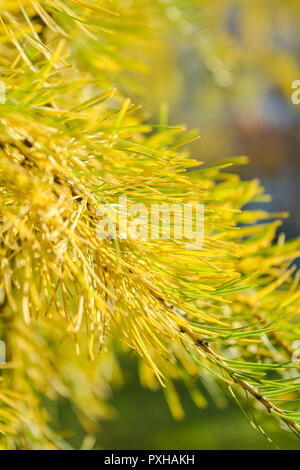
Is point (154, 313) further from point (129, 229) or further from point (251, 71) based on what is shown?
point (251, 71)

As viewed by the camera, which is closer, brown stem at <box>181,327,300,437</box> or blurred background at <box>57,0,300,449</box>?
brown stem at <box>181,327,300,437</box>

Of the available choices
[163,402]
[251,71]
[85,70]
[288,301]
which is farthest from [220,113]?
[288,301]

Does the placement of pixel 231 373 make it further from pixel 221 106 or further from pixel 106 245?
pixel 221 106

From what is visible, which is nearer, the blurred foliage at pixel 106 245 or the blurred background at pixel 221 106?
the blurred foliage at pixel 106 245

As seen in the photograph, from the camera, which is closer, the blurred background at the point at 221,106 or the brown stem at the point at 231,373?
the brown stem at the point at 231,373

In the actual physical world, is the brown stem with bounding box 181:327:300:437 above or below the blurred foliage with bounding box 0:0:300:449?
below

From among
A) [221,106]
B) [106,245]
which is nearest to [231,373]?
[106,245]

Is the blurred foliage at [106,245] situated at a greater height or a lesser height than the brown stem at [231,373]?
greater
